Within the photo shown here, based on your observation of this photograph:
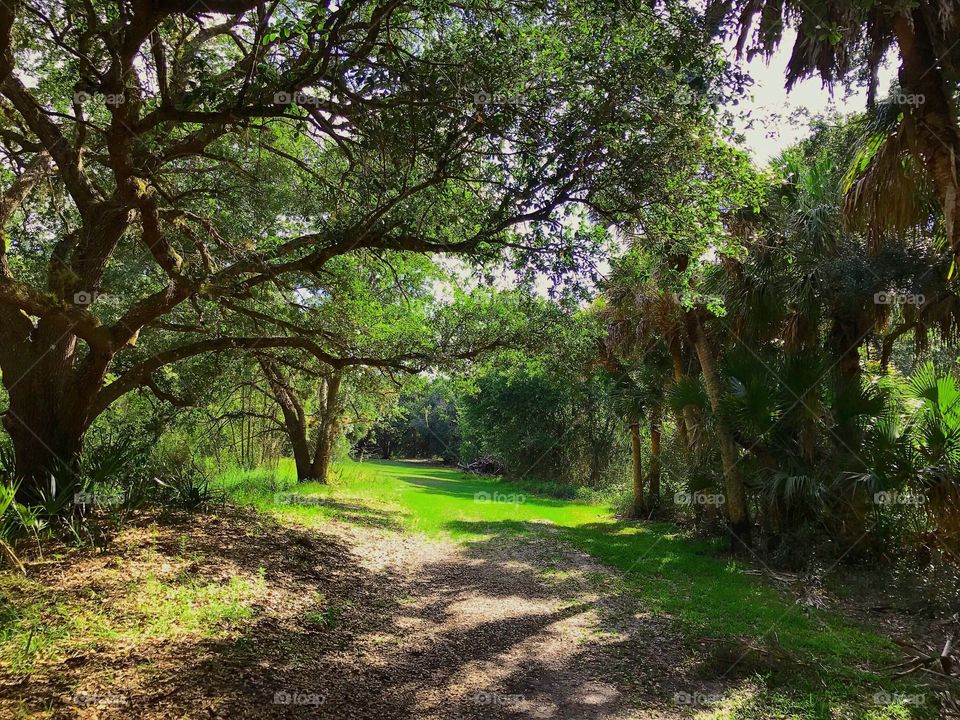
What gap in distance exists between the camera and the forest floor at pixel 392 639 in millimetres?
4273

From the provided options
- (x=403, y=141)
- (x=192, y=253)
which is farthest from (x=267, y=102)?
(x=192, y=253)

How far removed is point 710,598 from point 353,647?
16.0 feet

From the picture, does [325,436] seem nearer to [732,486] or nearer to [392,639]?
[732,486]

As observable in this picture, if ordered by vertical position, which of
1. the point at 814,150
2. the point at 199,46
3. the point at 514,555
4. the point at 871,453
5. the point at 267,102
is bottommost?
the point at 514,555

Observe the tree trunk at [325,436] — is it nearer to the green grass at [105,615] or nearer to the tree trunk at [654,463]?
the tree trunk at [654,463]

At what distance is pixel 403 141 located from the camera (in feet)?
19.6

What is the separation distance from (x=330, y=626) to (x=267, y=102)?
5276 millimetres

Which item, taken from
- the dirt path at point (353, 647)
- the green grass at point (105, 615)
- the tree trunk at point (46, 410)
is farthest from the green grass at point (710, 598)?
the green grass at point (105, 615)

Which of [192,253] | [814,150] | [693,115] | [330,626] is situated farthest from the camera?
[814,150]

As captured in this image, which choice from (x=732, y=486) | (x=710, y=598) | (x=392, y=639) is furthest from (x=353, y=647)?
(x=732, y=486)

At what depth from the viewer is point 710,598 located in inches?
299

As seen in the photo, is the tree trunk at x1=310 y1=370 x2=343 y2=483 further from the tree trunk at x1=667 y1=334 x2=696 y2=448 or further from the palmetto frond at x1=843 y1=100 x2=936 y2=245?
the palmetto frond at x1=843 y1=100 x2=936 y2=245

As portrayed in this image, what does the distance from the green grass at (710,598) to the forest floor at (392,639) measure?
1.1 inches

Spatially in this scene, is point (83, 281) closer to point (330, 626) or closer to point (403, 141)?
point (403, 141)
